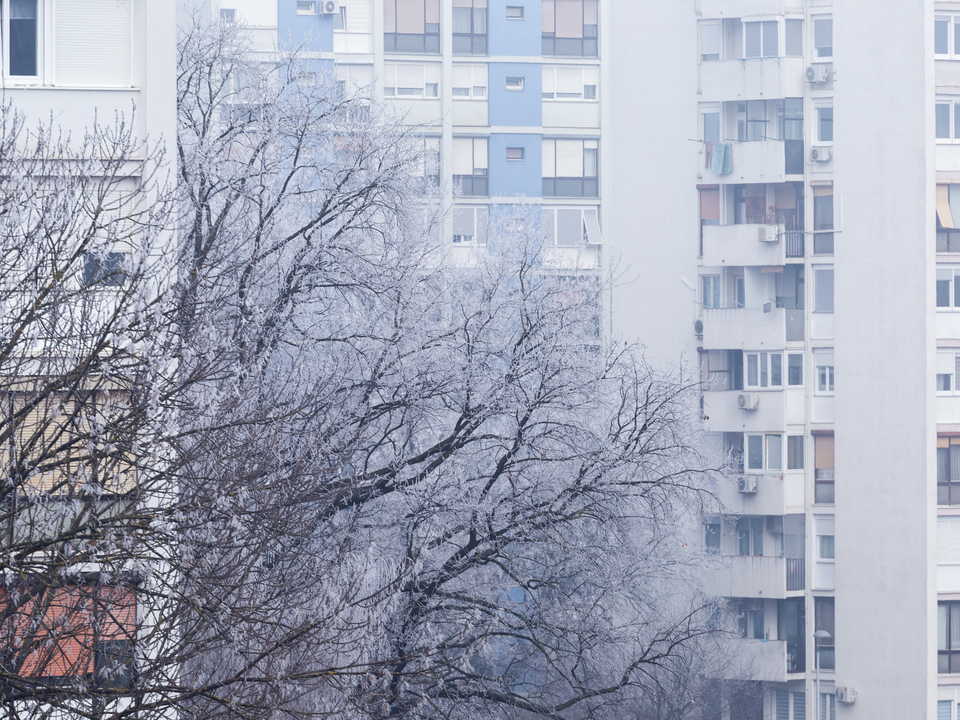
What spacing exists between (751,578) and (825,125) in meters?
14.2

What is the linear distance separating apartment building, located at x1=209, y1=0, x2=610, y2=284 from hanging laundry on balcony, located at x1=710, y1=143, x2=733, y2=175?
513cm

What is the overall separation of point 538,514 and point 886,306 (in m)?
26.9

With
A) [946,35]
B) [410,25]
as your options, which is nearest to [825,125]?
[946,35]

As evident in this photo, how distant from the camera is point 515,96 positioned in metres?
47.8

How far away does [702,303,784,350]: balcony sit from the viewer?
138ft

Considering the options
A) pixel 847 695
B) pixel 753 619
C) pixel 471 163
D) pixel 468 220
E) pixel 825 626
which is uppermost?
pixel 471 163

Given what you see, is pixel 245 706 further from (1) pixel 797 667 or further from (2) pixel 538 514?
(1) pixel 797 667

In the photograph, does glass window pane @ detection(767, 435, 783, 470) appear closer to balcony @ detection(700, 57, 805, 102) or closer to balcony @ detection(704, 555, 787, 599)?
balcony @ detection(704, 555, 787, 599)

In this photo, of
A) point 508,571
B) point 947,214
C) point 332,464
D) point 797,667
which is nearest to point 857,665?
point 797,667

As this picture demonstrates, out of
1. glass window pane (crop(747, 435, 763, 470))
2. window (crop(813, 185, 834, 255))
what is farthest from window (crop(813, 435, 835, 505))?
window (crop(813, 185, 834, 255))

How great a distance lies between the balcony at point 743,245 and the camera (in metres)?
42.0

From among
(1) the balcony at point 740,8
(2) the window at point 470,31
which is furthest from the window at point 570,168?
(1) the balcony at point 740,8

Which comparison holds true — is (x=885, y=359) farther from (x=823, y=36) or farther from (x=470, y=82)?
(x=470, y=82)

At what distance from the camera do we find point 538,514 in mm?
16281
